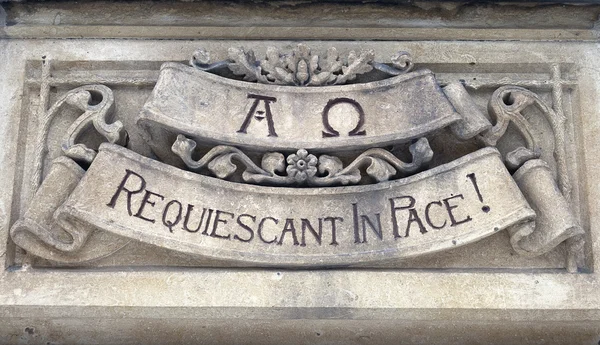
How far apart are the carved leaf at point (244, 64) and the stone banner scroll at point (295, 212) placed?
0.51 metres

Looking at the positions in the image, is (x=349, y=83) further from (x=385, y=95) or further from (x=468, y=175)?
(x=468, y=175)

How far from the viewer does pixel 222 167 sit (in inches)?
124

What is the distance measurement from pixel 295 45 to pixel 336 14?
0.78 feet

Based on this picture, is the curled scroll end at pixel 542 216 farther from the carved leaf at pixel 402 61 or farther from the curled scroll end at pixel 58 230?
the curled scroll end at pixel 58 230

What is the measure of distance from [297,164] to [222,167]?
0.31 m

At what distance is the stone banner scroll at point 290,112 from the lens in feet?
10.4

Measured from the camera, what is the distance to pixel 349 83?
338cm

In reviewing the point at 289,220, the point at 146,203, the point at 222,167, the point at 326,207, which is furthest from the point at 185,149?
the point at 326,207

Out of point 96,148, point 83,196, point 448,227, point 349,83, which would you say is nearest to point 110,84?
point 96,148

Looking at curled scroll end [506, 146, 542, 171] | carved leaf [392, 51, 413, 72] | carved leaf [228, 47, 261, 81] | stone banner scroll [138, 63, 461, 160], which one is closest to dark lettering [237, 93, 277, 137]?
stone banner scroll [138, 63, 461, 160]

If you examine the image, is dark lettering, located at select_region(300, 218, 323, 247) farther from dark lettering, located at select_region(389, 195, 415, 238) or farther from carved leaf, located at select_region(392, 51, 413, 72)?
carved leaf, located at select_region(392, 51, 413, 72)

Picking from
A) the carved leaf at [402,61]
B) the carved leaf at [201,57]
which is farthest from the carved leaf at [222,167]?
the carved leaf at [402,61]

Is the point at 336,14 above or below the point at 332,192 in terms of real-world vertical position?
above

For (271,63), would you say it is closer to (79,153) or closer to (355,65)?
(355,65)
